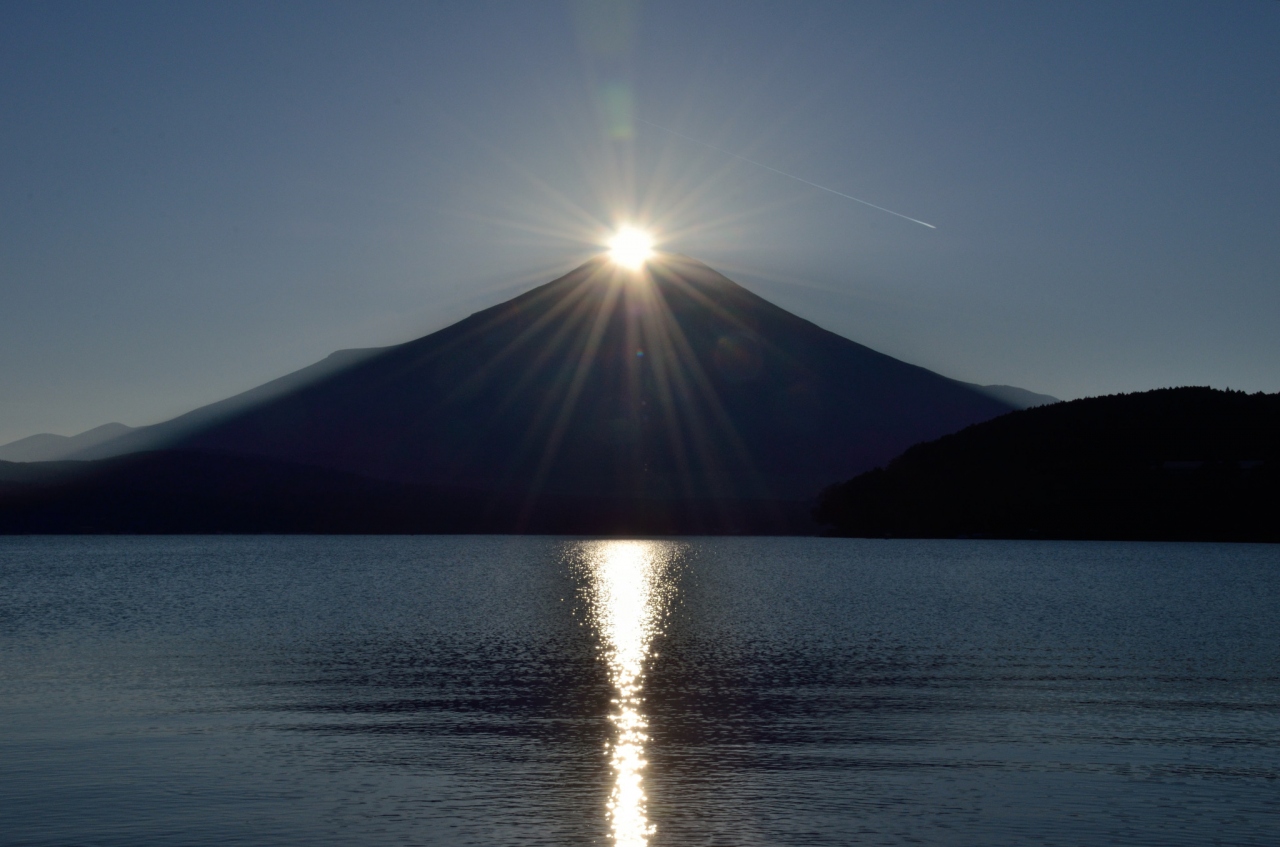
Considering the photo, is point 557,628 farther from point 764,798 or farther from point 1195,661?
point 764,798

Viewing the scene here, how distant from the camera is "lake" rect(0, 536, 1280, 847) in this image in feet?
62.4

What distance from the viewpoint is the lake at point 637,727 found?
749 inches

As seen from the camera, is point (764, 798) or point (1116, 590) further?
point (1116, 590)

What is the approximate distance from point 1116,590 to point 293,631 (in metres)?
63.4

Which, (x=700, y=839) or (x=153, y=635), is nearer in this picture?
(x=700, y=839)

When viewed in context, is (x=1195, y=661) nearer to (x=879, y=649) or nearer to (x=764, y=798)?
(x=879, y=649)

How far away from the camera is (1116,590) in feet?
298

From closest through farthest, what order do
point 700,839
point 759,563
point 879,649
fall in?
1. point 700,839
2. point 879,649
3. point 759,563

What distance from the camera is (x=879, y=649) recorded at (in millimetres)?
47469

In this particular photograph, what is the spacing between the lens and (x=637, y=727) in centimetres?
2838

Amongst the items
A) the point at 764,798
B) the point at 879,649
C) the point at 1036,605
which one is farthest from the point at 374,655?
the point at 1036,605

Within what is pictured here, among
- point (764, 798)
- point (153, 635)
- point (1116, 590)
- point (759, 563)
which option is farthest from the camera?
point (759, 563)

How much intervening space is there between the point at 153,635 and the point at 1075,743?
39.7 metres

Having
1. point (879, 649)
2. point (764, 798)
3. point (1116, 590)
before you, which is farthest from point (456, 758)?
point (1116, 590)
